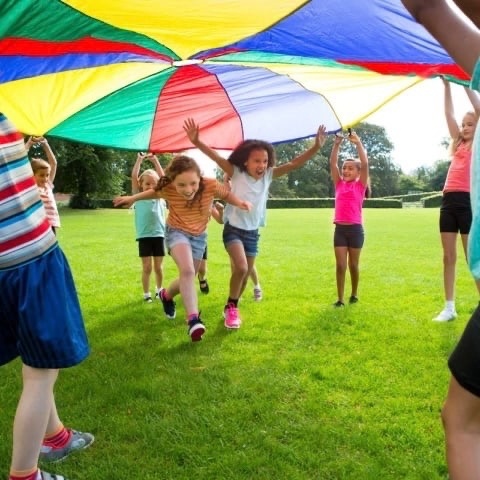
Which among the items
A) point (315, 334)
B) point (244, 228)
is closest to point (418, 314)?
point (315, 334)

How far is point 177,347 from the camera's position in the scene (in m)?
4.23

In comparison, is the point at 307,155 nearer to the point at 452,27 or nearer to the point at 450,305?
the point at 450,305

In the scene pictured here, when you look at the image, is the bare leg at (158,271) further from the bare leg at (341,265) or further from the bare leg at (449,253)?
the bare leg at (449,253)

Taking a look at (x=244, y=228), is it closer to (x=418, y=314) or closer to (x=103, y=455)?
(x=418, y=314)

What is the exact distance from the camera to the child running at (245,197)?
4.84 metres

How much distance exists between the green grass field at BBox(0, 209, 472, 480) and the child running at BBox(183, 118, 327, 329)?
19.1 inches

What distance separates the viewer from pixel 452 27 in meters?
1.57

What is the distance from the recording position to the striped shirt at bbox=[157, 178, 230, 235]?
4523 mm

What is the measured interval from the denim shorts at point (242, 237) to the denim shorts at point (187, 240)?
322mm

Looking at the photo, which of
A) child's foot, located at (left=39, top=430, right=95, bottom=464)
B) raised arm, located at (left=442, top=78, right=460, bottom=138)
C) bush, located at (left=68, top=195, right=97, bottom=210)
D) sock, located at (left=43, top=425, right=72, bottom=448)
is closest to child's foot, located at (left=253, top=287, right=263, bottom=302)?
raised arm, located at (left=442, top=78, right=460, bottom=138)

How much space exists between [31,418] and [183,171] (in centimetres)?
275

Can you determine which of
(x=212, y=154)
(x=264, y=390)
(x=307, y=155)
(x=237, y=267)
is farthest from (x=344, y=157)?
(x=264, y=390)

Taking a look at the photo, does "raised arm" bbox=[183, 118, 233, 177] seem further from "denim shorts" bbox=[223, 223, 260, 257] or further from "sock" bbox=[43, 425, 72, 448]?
"sock" bbox=[43, 425, 72, 448]

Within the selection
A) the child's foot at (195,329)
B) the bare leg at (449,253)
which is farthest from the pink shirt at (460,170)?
the child's foot at (195,329)
